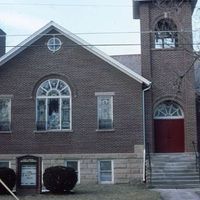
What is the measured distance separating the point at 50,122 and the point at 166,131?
21.5 feet

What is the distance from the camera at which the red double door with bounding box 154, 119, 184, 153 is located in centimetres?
2809

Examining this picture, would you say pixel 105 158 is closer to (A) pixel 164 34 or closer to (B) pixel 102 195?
(B) pixel 102 195

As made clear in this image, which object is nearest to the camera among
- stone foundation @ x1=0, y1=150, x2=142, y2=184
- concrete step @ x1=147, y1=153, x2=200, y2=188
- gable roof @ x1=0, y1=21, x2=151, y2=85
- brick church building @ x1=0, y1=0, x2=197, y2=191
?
concrete step @ x1=147, y1=153, x2=200, y2=188

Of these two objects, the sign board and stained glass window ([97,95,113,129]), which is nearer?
the sign board

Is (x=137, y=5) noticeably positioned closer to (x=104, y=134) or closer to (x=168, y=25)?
(x=168, y=25)

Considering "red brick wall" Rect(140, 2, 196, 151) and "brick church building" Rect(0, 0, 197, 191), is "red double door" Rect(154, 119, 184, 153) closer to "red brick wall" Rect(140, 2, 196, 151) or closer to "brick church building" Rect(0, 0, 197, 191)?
"brick church building" Rect(0, 0, 197, 191)

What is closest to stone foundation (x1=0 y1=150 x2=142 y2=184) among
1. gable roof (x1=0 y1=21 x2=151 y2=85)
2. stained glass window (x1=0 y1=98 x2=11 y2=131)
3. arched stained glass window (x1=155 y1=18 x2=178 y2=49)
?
stained glass window (x1=0 y1=98 x2=11 y2=131)

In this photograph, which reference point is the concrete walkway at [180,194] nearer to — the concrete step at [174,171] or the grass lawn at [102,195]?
the grass lawn at [102,195]

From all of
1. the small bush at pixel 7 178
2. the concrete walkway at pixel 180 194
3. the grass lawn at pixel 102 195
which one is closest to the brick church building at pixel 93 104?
the concrete walkway at pixel 180 194

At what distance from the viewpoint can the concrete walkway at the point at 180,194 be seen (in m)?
19.3

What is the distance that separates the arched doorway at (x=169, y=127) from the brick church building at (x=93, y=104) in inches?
2.2

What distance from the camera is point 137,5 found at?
29.4 metres

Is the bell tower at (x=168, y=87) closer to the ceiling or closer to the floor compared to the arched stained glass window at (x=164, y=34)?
closer to the floor

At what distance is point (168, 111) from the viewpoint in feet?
93.3
